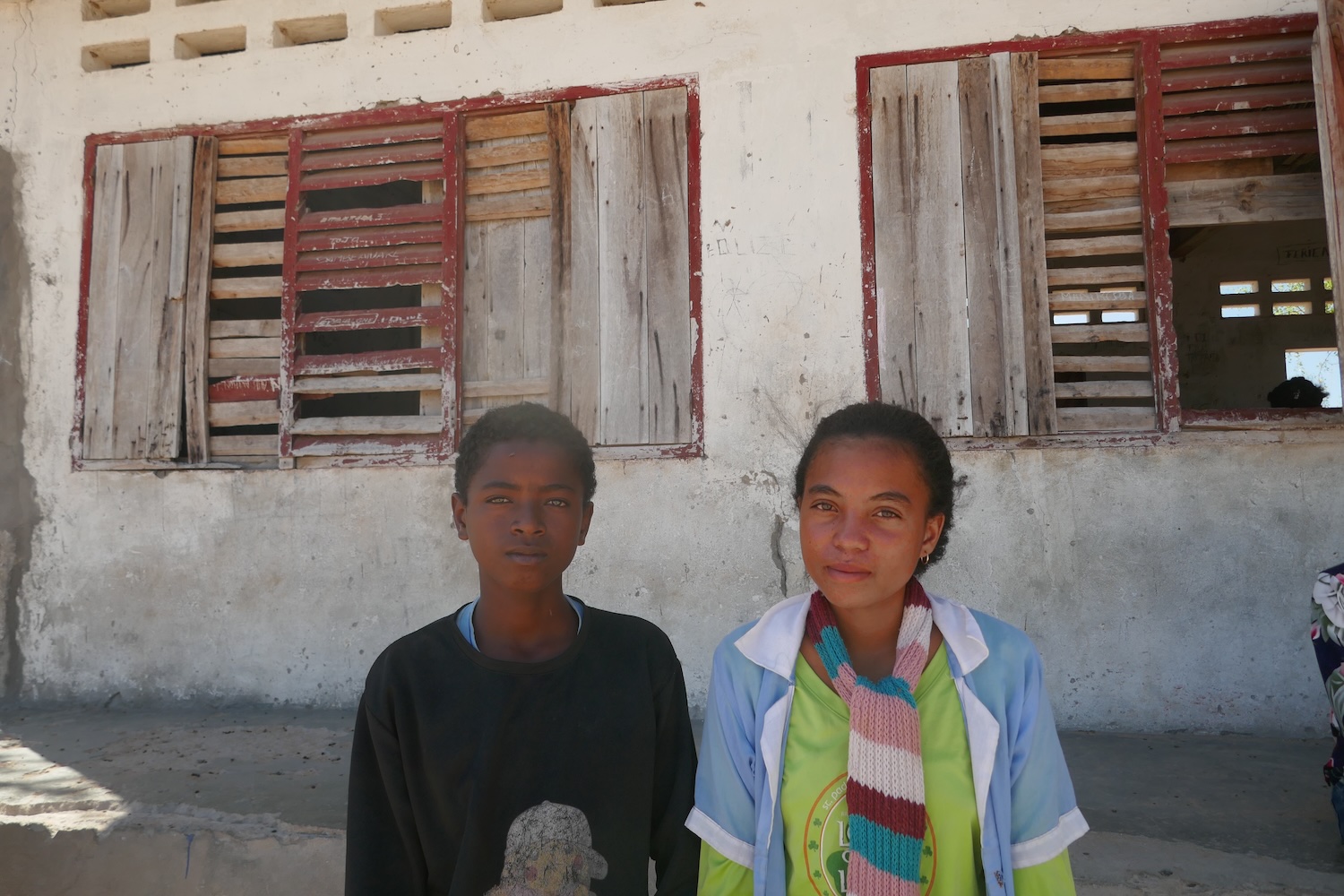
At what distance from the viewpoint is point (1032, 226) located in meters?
3.88

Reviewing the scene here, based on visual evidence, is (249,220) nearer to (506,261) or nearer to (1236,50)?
(506,261)

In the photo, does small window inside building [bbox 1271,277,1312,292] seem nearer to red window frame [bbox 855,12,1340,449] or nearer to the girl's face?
red window frame [bbox 855,12,1340,449]

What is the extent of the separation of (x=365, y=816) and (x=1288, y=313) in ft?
37.9

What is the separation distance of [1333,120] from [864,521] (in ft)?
10.1

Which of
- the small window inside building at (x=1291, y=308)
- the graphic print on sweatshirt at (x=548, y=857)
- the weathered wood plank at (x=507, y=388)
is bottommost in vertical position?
the graphic print on sweatshirt at (x=548, y=857)

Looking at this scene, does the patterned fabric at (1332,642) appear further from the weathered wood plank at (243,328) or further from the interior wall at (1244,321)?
the interior wall at (1244,321)

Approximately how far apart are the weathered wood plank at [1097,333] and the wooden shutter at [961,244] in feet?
0.40

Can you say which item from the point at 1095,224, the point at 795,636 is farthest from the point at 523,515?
the point at 1095,224

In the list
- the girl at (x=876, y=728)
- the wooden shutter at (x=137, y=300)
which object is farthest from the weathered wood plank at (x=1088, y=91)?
the wooden shutter at (x=137, y=300)

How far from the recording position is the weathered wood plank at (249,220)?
4.57 meters

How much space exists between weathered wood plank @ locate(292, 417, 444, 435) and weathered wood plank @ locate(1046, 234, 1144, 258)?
275 cm

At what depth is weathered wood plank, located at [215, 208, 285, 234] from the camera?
15.0ft

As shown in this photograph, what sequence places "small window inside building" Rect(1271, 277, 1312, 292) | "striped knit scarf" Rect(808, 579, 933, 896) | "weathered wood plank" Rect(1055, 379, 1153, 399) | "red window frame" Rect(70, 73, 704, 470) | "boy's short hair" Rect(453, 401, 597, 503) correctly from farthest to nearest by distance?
"small window inside building" Rect(1271, 277, 1312, 292) < "red window frame" Rect(70, 73, 704, 470) < "weathered wood plank" Rect(1055, 379, 1153, 399) < "boy's short hair" Rect(453, 401, 597, 503) < "striped knit scarf" Rect(808, 579, 933, 896)

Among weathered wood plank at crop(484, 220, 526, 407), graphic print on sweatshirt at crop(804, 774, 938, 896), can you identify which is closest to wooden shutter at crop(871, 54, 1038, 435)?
weathered wood plank at crop(484, 220, 526, 407)
